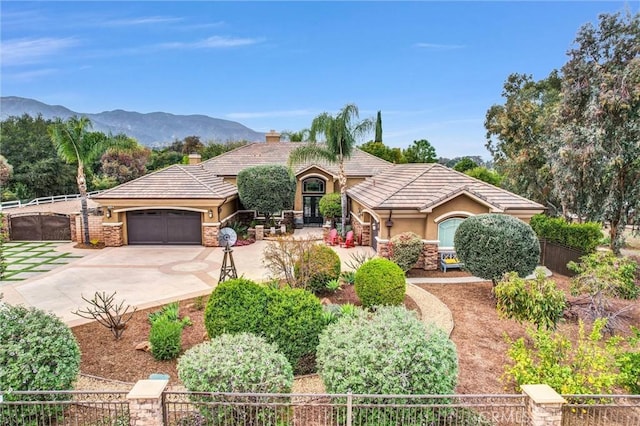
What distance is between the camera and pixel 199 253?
63.6 ft

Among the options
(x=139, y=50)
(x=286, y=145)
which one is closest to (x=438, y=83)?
(x=286, y=145)

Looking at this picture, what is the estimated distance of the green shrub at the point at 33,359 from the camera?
19.2 feet

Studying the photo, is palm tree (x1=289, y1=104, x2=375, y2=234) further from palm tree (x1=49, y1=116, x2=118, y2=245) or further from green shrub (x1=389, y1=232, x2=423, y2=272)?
palm tree (x1=49, y1=116, x2=118, y2=245)

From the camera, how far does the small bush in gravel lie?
588 centimetres

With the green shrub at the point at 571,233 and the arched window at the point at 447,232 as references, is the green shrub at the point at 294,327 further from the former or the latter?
the green shrub at the point at 571,233

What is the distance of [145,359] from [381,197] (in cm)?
1223

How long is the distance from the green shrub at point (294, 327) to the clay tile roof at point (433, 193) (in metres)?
8.81

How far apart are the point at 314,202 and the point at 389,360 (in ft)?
74.9

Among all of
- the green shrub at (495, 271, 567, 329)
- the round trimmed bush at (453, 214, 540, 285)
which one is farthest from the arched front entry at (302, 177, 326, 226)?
the green shrub at (495, 271, 567, 329)

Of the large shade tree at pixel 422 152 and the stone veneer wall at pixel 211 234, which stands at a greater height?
the large shade tree at pixel 422 152

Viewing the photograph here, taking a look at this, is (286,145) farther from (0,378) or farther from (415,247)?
(0,378)

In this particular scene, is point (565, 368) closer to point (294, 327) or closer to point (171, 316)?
point (294, 327)

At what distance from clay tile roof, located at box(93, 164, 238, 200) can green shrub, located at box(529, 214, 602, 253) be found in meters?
16.4

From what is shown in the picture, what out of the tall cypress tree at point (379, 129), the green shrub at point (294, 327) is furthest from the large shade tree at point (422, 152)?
the green shrub at point (294, 327)
